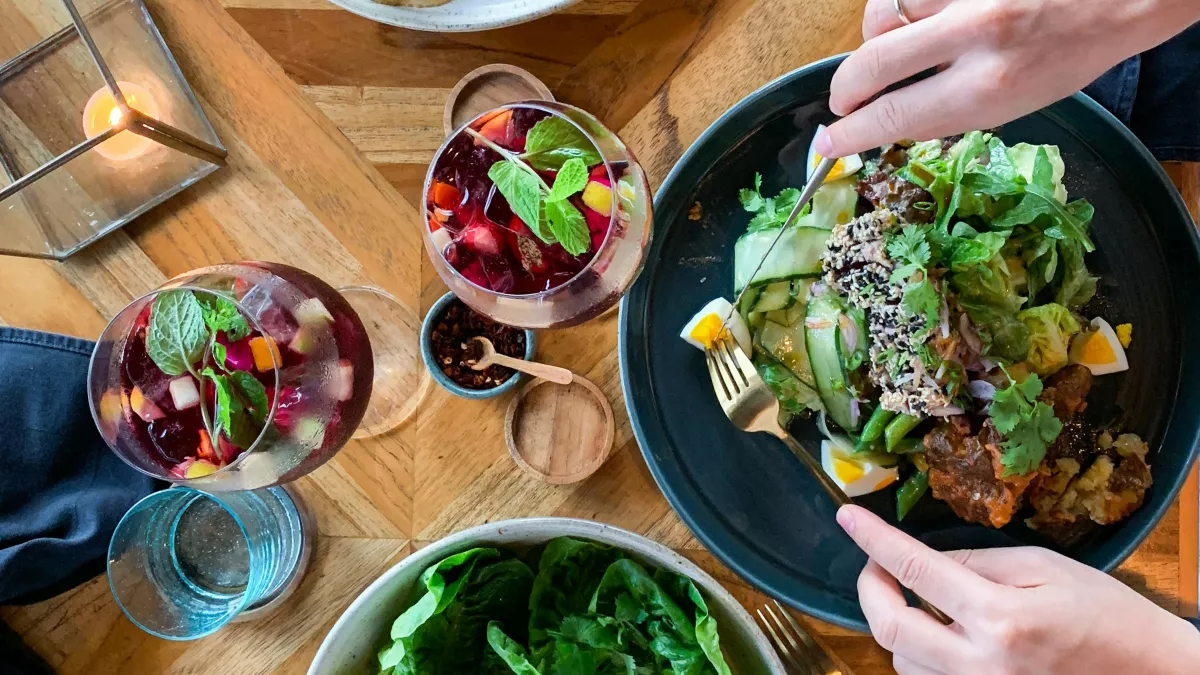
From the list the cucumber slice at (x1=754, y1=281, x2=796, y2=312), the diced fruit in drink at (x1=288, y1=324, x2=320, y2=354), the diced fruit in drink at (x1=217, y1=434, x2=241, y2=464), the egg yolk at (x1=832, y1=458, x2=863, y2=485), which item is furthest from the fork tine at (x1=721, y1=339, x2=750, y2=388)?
the diced fruit in drink at (x1=217, y1=434, x2=241, y2=464)

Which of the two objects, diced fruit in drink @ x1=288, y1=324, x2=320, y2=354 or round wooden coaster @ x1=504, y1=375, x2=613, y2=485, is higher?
diced fruit in drink @ x1=288, y1=324, x2=320, y2=354

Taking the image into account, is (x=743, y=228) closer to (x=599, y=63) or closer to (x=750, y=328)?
(x=750, y=328)

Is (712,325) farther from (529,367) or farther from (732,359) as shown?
(529,367)

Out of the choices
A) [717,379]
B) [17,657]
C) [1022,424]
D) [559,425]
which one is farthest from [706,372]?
[17,657]

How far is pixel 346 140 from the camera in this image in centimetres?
150

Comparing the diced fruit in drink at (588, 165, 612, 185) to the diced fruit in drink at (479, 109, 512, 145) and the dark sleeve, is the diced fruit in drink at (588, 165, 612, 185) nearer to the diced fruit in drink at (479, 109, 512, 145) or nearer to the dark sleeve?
the diced fruit in drink at (479, 109, 512, 145)

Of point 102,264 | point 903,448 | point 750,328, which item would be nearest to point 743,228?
point 750,328

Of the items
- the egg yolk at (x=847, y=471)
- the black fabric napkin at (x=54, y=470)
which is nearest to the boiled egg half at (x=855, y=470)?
the egg yolk at (x=847, y=471)

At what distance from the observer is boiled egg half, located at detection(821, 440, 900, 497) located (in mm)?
1348

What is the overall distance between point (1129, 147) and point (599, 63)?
91 cm

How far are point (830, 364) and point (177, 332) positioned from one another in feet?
3.30

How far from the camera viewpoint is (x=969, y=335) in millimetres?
1347

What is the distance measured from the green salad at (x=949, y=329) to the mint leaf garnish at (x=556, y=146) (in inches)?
13.9

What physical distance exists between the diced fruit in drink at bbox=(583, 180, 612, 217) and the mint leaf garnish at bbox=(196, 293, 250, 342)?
50cm
